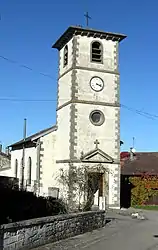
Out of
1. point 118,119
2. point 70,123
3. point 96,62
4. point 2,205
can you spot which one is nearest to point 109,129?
point 118,119

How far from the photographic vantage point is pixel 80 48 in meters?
29.7

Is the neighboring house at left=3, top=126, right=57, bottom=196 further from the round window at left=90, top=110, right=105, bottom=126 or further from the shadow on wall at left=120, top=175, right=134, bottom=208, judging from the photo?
the shadow on wall at left=120, top=175, right=134, bottom=208

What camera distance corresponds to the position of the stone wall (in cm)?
1038

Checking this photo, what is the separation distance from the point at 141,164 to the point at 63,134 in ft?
42.7

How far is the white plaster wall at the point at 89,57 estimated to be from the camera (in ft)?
97.6

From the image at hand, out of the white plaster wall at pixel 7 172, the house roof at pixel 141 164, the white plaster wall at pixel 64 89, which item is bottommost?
the white plaster wall at pixel 7 172

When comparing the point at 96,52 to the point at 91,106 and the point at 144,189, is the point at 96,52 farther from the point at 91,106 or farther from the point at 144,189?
the point at 144,189

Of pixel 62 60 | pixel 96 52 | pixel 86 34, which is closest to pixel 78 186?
pixel 96 52

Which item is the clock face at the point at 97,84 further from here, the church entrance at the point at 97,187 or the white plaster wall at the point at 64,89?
the church entrance at the point at 97,187

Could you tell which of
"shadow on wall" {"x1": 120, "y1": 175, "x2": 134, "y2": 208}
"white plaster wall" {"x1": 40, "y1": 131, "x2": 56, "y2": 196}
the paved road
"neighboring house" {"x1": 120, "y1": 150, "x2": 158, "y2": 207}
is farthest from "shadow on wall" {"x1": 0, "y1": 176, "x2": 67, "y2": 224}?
"shadow on wall" {"x1": 120, "y1": 175, "x2": 134, "y2": 208}

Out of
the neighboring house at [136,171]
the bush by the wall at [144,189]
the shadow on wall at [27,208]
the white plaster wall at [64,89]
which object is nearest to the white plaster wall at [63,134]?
the white plaster wall at [64,89]

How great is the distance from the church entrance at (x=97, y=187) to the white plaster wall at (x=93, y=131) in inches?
81.8

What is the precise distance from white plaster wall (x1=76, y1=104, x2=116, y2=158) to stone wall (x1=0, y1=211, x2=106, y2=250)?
12.1m

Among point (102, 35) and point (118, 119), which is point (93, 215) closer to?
point (118, 119)
